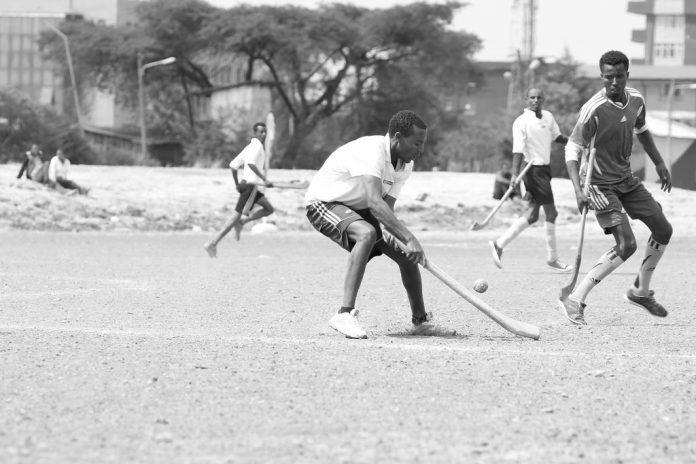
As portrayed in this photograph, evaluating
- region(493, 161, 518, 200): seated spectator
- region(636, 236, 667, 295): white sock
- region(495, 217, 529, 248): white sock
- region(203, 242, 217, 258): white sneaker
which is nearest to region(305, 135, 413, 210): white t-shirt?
region(636, 236, 667, 295): white sock

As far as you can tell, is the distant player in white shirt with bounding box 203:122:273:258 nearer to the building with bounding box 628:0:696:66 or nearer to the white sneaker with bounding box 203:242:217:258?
the white sneaker with bounding box 203:242:217:258

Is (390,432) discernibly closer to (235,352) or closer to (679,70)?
(235,352)

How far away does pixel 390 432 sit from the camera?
233 inches

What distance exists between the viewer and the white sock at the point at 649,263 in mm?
10553

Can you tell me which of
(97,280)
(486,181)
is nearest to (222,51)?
(486,181)

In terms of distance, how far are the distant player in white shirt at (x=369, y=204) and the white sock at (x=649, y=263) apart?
1877 mm

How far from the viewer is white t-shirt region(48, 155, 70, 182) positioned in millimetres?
29781

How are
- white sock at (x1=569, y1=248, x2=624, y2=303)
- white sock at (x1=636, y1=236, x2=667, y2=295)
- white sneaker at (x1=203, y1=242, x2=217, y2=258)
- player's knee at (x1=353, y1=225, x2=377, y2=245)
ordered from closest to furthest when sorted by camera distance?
player's knee at (x1=353, y1=225, x2=377, y2=245) < white sock at (x1=569, y1=248, x2=624, y2=303) < white sock at (x1=636, y1=236, x2=667, y2=295) < white sneaker at (x1=203, y1=242, x2=217, y2=258)

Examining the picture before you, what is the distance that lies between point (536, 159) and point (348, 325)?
7.31m

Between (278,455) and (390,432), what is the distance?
0.61 m

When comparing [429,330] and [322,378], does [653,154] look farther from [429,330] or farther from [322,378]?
[322,378]

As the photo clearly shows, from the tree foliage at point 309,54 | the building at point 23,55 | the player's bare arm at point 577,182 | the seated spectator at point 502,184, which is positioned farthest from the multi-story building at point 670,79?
the player's bare arm at point 577,182

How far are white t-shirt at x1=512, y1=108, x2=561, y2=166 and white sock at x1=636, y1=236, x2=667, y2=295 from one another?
535 cm

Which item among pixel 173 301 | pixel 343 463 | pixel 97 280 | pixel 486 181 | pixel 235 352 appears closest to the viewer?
pixel 343 463
